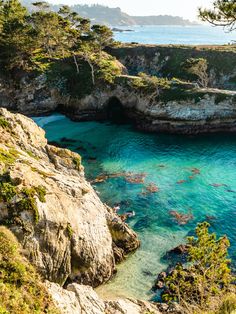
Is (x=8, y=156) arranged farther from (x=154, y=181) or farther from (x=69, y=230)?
(x=154, y=181)

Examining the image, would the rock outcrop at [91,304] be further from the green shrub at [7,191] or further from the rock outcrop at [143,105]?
the rock outcrop at [143,105]

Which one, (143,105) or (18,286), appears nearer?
(18,286)

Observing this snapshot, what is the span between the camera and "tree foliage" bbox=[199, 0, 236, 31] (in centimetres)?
1984

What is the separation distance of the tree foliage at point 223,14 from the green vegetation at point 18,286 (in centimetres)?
1941

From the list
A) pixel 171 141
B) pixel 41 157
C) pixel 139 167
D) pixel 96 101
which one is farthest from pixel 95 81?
pixel 41 157

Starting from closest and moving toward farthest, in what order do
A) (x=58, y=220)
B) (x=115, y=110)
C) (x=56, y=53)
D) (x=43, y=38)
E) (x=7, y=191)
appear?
(x=7, y=191) < (x=58, y=220) < (x=115, y=110) < (x=43, y=38) < (x=56, y=53)

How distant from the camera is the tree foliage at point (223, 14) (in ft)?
65.1

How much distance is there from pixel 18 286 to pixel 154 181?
31.8m

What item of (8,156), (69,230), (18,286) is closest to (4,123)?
(8,156)

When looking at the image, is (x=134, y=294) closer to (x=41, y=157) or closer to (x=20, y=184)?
(x=20, y=184)

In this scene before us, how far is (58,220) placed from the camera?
2312cm

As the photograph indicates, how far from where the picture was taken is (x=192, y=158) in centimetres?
5528

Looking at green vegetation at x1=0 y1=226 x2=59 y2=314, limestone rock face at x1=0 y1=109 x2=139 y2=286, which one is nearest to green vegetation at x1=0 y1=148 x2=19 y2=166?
limestone rock face at x1=0 y1=109 x2=139 y2=286

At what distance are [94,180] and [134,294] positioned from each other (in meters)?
22.7
